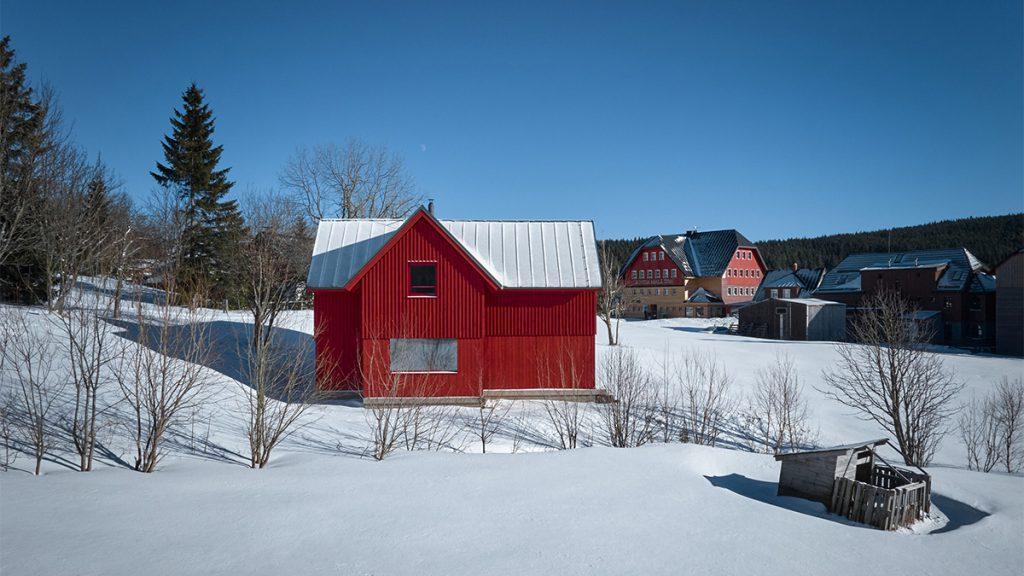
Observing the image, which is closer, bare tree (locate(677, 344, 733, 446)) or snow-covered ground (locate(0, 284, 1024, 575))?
snow-covered ground (locate(0, 284, 1024, 575))

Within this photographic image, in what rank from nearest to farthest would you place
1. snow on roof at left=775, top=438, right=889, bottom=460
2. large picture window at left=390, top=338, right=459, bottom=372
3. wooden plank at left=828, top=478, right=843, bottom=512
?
wooden plank at left=828, top=478, right=843, bottom=512 < snow on roof at left=775, top=438, right=889, bottom=460 < large picture window at left=390, top=338, right=459, bottom=372

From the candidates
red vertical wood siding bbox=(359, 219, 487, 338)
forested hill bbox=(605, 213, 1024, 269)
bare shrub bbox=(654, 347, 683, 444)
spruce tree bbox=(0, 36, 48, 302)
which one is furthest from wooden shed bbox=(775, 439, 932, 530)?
forested hill bbox=(605, 213, 1024, 269)

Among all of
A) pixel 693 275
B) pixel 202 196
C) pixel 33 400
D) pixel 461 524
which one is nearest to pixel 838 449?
pixel 461 524

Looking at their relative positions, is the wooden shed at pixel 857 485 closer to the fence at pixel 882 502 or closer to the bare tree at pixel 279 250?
the fence at pixel 882 502

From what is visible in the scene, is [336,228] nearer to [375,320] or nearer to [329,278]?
[329,278]

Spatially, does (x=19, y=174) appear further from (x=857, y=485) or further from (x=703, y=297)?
(x=703, y=297)

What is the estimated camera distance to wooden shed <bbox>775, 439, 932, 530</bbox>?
30.1ft

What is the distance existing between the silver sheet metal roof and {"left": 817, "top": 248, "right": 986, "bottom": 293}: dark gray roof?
38723 mm

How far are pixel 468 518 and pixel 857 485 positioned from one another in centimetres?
699

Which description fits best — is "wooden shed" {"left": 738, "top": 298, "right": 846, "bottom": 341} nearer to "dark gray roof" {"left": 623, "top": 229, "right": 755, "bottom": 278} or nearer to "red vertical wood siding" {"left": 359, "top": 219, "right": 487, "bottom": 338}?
"dark gray roof" {"left": 623, "top": 229, "right": 755, "bottom": 278}

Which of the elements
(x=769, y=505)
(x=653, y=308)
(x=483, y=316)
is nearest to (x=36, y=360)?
(x=483, y=316)

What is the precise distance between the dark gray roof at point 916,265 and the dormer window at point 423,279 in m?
45.0

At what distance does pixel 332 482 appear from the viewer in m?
9.64

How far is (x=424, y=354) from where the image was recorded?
760 inches
